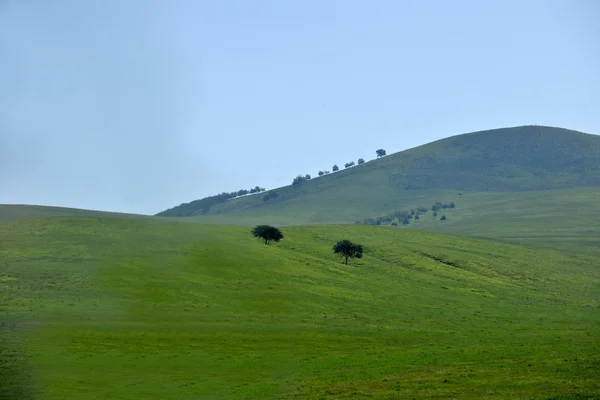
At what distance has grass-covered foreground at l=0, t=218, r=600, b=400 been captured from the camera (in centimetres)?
3931

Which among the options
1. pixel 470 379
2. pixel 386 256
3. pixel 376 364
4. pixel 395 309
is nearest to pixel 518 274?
pixel 386 256

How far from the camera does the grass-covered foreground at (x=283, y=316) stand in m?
39.3

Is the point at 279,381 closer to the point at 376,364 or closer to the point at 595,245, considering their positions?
the point at 376,364

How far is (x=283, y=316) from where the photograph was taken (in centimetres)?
6906

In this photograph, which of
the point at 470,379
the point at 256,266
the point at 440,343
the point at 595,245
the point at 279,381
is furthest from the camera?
the point at 595,245

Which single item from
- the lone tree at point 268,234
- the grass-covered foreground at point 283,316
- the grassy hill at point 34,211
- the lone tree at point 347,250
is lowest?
the grass-covered foreground at point 283,316

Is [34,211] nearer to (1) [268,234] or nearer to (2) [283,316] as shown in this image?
(1) [268,234]

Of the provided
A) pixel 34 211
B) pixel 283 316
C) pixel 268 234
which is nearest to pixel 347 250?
pixel 268 234

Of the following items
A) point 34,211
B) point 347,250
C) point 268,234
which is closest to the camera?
point 347,250

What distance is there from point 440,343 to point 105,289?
108 ft

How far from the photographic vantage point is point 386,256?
111 m

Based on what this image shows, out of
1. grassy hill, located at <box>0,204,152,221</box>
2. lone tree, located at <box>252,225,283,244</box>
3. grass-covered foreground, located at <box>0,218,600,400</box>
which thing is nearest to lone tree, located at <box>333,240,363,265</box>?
grass-covered foreground, located at <box>0,218,600,400</box>

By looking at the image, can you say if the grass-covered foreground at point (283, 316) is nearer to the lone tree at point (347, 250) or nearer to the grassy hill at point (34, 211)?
the lone tree at point (347, 250)

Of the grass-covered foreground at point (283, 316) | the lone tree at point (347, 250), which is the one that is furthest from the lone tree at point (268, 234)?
the lone tree at point (347, 250)
